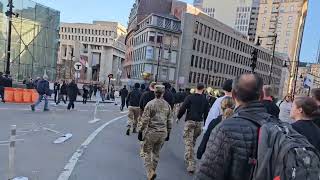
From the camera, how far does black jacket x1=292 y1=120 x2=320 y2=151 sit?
4.18 metres

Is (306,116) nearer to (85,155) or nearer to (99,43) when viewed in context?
(85,155)

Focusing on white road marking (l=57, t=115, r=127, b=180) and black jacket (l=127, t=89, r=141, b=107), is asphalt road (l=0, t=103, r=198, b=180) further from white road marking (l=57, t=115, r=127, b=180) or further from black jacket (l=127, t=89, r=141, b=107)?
black jacket (l=127, t=89, r=141, b=107)

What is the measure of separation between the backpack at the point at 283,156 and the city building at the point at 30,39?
4180 cm

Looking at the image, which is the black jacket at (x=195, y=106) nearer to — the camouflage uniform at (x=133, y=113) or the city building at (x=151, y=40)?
the camouflage uniform at (x=133, y=113)

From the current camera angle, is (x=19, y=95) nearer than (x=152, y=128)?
No

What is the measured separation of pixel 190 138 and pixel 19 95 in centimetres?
1769

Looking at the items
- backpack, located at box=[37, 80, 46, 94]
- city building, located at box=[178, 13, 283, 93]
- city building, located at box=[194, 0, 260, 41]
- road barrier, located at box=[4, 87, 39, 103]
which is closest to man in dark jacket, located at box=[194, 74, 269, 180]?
backpack, located at box=[37, 80, 46, 94]

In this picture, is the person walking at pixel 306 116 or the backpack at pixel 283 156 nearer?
the backpack at pixel 283 156

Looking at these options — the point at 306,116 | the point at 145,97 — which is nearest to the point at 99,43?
the point at 145,97

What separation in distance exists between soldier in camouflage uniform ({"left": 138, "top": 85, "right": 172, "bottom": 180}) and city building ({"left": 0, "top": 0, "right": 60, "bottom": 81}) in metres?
37.0

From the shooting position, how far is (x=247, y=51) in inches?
4668

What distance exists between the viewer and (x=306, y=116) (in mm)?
4406

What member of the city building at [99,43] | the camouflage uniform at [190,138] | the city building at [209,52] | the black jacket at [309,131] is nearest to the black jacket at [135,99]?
the camouflage uniform at [190,138]

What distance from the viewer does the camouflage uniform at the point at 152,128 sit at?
7.28m
